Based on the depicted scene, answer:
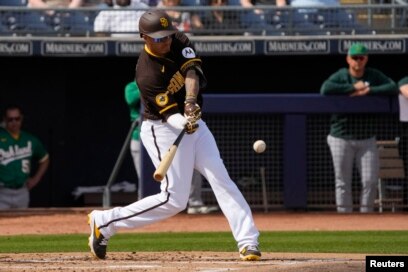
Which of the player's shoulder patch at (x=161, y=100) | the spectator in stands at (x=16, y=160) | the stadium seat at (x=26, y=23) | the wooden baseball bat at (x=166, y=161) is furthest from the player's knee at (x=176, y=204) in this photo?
the stadium seat at (x=26, y=23)

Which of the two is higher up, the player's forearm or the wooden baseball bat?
the player's forearm

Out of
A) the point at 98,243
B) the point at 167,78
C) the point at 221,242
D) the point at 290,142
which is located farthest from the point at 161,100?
the point at 290,142

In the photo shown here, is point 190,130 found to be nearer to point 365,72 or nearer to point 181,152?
point 181,152

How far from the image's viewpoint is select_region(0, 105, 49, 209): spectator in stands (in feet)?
41.5

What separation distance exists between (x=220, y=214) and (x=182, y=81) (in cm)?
497

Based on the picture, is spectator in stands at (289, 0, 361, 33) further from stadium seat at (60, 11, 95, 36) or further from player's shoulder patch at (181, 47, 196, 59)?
player's shoulder patch at (181, 47, 196, 59)

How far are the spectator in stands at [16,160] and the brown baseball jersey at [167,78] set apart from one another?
5545 millimetres

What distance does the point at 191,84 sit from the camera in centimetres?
720

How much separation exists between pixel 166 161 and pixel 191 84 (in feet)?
1.80

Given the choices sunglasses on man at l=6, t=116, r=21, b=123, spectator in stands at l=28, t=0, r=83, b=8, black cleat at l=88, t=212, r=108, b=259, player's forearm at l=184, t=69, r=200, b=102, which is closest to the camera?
player's forearm at l=184, t=69, r=200, b=102

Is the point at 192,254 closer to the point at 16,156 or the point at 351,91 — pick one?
the point at 351,91

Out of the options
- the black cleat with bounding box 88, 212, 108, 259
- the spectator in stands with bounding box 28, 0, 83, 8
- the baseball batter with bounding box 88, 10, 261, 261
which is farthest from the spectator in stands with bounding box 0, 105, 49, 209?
the baseball batter with bounding box 88, 10, 261, 261

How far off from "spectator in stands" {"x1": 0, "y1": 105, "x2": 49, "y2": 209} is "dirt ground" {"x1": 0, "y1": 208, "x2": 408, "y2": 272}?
19.5 inches

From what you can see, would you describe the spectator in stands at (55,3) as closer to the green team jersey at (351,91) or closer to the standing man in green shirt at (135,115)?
the standing man in green shirt at (135,115)
